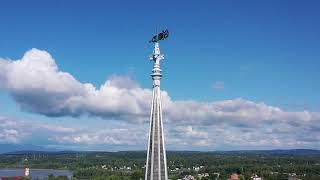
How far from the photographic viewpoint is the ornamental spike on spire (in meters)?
37.0

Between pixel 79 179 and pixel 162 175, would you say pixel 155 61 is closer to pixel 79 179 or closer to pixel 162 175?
pixel 162 175

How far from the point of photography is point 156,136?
123 ft

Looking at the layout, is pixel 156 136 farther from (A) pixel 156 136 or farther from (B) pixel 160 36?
(B) pixel 160 36

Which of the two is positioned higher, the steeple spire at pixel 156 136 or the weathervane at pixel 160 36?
the weathervane at pixel 160 36

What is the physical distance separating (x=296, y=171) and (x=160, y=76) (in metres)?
136

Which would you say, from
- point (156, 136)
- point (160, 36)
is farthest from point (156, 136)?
point (160, 36)

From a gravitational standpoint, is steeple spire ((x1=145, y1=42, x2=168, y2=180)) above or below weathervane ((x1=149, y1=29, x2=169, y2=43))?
below

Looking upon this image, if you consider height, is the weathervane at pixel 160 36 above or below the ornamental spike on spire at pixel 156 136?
above

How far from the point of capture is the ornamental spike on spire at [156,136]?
121 ft

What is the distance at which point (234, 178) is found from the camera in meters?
127

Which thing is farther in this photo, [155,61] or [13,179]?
[13,179]

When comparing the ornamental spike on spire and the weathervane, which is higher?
the weathervane

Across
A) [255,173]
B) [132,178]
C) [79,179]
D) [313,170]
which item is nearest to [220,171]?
[255,173]

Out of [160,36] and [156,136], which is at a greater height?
[160,36]
